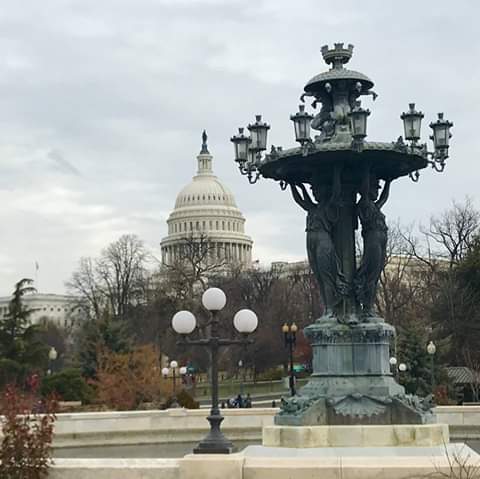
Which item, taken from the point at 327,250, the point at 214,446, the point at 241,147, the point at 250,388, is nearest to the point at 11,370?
the point at 250,388

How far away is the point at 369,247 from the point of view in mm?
16375

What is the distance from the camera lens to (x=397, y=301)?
60.6 m

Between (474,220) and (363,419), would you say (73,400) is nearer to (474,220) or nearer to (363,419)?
(363,419)

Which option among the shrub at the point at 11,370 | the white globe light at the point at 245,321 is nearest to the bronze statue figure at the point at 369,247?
the white globe light at the point at 245,321

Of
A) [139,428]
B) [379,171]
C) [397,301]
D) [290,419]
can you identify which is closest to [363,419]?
[290,419]

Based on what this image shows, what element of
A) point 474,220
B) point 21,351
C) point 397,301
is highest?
point 474,220

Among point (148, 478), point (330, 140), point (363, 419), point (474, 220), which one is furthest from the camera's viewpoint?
point (474, 220)

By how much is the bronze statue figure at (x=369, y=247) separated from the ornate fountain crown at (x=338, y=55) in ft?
8.04

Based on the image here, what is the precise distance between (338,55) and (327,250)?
4.01m

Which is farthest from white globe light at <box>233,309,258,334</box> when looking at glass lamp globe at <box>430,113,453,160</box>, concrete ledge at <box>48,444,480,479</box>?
glass lamp globe at <box>430,113,453,160</box>

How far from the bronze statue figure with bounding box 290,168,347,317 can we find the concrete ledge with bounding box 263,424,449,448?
2.45 m

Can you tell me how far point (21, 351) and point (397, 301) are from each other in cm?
2695

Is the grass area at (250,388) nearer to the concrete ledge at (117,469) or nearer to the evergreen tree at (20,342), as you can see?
the evergreen tree at (20,342)

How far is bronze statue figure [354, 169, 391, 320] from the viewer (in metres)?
16.3
